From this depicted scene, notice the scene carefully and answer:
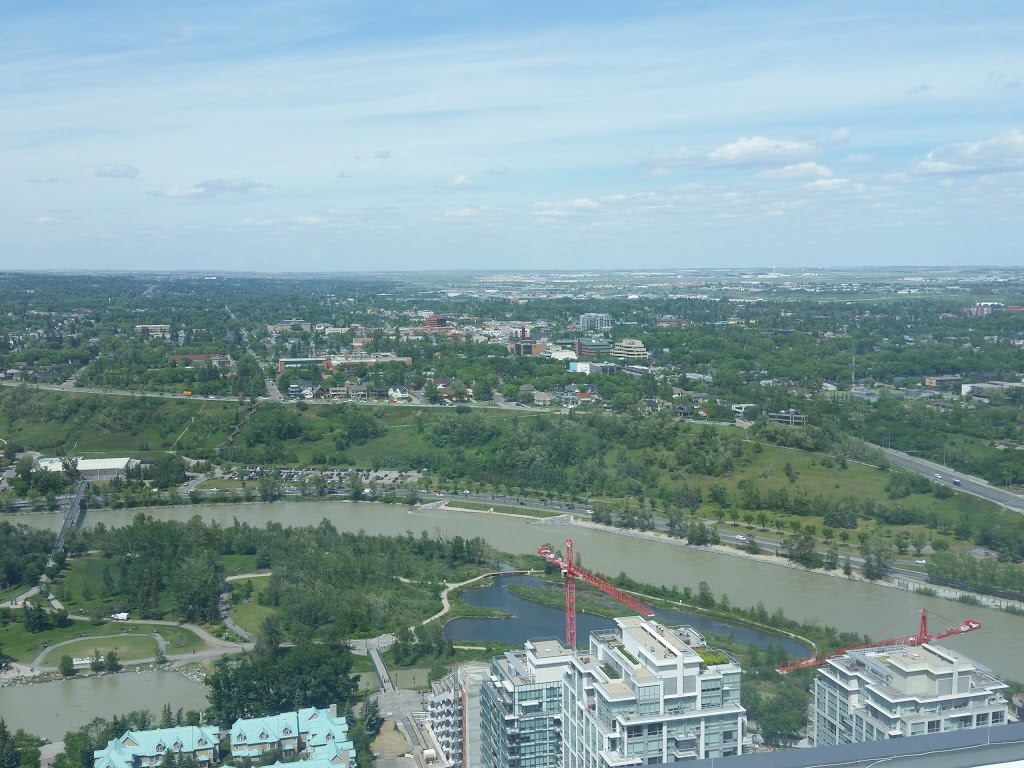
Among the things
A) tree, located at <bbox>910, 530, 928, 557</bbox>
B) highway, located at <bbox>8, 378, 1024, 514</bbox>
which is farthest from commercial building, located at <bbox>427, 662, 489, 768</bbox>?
highway, located at <bbox>8, 378, 1024, 514</bbox>

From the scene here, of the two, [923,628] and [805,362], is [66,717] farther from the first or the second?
[805,362]

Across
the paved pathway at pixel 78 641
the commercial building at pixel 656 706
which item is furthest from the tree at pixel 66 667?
the commercial building at pixel 656 706

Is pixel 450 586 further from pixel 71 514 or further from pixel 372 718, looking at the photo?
pixel 71 514

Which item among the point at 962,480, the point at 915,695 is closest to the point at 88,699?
the point at 915,695

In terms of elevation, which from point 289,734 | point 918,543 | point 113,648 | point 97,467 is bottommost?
point 113,648

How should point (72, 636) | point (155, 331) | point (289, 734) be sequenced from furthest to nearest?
point (155, 331), point (72, 636), point (289, 734)

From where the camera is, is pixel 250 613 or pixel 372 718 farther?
pixel 250 613

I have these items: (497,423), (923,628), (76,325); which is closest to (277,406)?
(497,423)

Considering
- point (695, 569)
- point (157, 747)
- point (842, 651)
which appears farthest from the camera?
point (695, 569)

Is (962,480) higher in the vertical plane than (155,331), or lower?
lower
